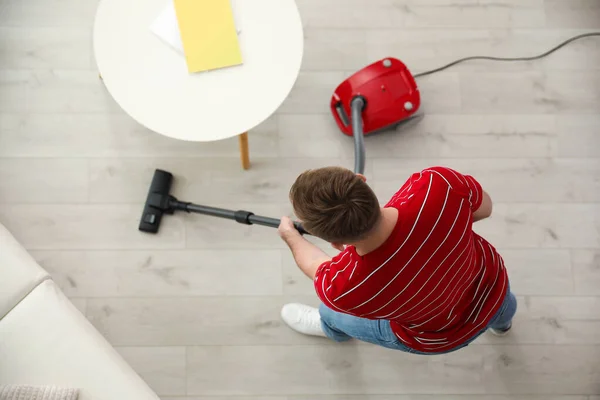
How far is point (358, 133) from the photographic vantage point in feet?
5.74

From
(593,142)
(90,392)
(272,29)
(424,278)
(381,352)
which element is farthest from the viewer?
(593,142)

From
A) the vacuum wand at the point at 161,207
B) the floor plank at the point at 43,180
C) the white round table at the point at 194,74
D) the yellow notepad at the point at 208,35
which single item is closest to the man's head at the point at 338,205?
the white round table at the point at 194,74

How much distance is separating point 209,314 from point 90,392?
1.68 ft

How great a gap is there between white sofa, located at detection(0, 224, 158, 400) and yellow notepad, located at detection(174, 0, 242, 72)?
68 centimetres

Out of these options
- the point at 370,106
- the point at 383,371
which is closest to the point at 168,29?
the point at 370,106

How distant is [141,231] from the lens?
1.85m

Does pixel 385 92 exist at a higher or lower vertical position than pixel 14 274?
higher

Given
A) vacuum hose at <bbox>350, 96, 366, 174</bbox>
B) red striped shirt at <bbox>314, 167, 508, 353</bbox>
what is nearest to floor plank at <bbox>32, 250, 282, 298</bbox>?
vacuum hose at <bbox>350, 96, 366, 174</bbox>

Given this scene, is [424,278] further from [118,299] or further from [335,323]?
[118,299]

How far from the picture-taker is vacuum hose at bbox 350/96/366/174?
1729mm

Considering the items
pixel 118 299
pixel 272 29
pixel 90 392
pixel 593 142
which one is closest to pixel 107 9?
pixel 272 29

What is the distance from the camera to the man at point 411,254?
908mm

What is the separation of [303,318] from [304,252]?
19.1 inches

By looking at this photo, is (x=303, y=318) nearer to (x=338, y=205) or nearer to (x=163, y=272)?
(x=163, y=272)
